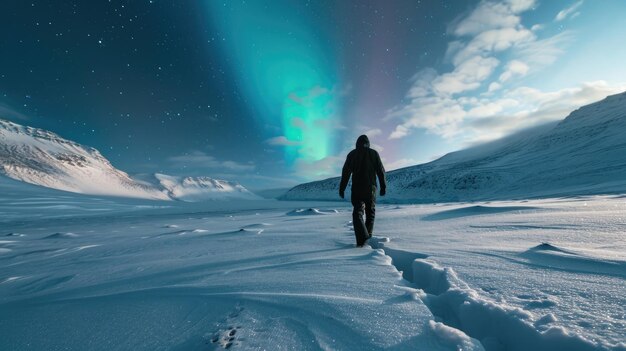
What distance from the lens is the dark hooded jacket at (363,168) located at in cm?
418

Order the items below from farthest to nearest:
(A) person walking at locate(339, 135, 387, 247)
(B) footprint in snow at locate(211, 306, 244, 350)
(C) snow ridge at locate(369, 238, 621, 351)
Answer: (A) person walking at locate(339, 135, 387, 247), (B) footprint in snow at locate(211, 306, 244, 350), (C) snow ridge at locate(369, 238, 621, 351)

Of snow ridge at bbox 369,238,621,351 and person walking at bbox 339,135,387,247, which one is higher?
person walking at bbox 339,135,387,247

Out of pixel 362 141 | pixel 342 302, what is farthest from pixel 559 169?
pixel 342 302

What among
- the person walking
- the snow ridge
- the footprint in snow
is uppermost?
the person walking

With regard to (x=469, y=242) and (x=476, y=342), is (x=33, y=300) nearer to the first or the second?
(x=476, y=342)

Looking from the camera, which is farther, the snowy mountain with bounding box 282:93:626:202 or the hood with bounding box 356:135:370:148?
the snowy mountain with bounding box 282:93:626:202

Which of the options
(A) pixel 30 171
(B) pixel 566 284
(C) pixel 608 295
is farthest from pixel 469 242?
(A) pixel 30 171

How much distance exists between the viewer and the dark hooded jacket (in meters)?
4.18

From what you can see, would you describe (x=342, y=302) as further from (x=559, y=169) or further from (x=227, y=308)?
(x=559, y=169)

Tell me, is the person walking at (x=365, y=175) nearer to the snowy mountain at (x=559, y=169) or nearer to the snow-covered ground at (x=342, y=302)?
the snow-covered ground at (x=342, y=302)

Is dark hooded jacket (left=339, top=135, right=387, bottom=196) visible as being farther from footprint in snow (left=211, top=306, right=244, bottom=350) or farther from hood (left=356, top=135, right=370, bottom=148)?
footprint in snow (left=211, top=306, right=244, bottom=350)

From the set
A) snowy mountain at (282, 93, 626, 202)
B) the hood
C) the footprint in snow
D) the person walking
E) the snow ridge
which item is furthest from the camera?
snowy mountain at (282, 93, 626, 202)

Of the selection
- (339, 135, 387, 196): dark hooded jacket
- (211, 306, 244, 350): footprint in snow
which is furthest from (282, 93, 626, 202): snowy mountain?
(211, 306, 244, 350): footprint in snow

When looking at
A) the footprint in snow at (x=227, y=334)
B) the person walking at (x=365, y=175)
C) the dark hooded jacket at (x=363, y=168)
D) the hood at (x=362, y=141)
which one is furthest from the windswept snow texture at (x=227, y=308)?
the hood at (x=362, y=141)
